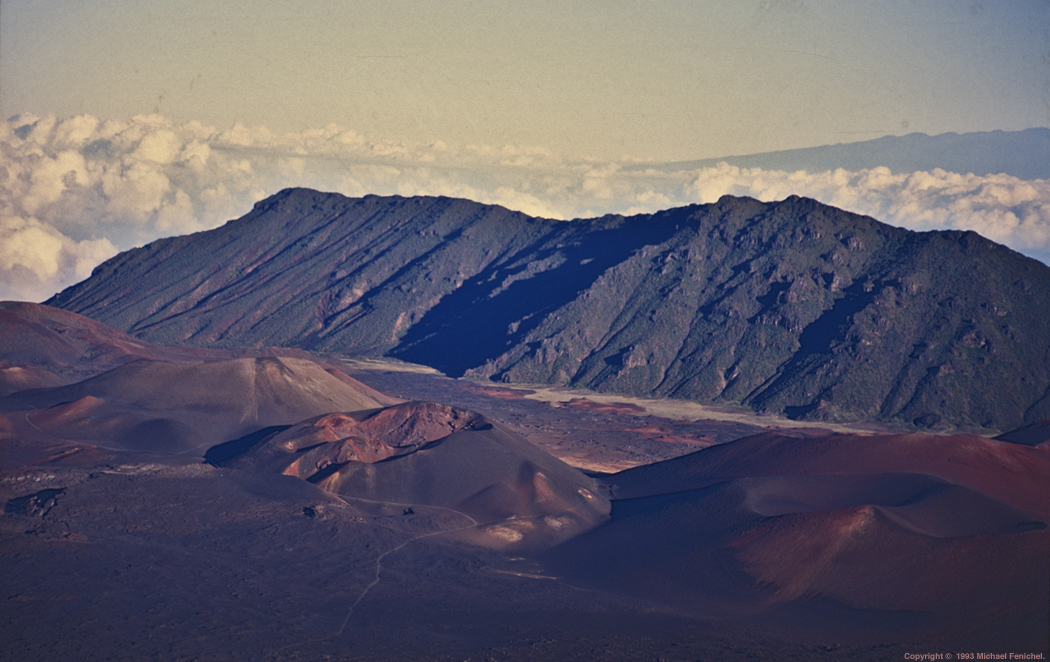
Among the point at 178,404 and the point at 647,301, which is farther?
the point at 647,301

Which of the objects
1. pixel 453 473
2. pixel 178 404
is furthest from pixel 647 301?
pixel 453 473

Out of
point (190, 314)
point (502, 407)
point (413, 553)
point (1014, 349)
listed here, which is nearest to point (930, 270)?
point (1014, 349)

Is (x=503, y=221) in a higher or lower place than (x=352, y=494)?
higher

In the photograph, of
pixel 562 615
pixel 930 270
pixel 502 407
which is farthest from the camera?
pixel 930 270

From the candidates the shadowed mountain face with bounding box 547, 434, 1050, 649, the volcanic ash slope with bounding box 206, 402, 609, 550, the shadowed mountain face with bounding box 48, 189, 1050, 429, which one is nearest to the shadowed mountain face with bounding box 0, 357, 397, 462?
the volcanic ash slope with bounding box 206, 402, 609, 550

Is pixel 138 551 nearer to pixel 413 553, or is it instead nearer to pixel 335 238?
pixel 413 553

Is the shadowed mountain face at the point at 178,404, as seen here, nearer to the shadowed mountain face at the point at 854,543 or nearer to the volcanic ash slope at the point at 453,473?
the volcanic ash slope at the point at 453,473

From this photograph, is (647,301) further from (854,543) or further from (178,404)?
(854,543)

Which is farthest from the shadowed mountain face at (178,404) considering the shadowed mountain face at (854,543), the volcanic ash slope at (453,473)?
the shadowed mountain face at (854,543)
